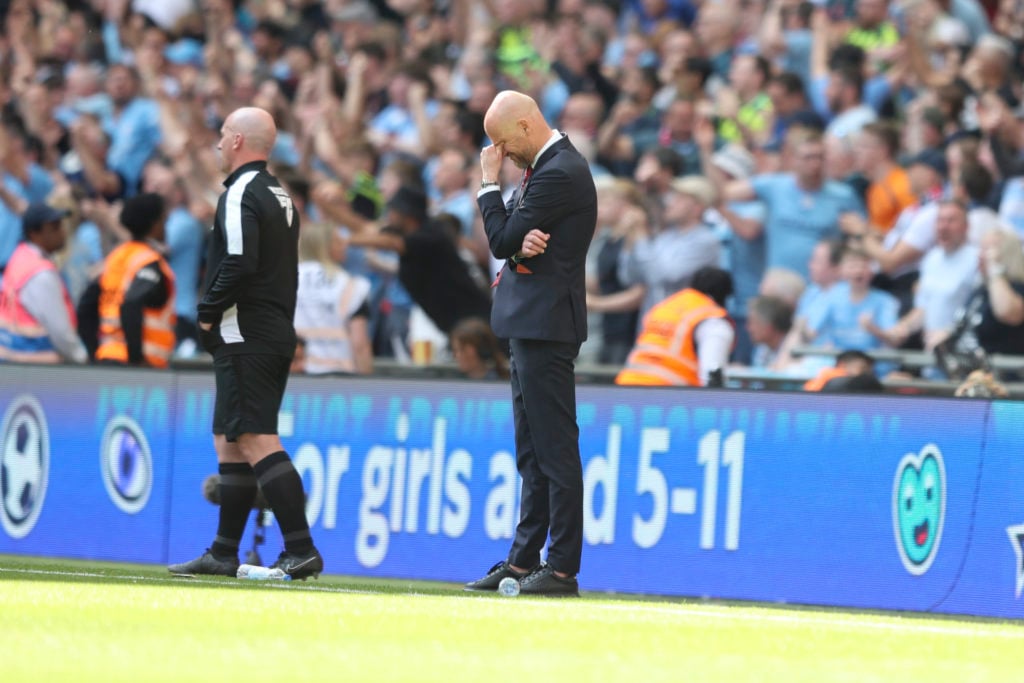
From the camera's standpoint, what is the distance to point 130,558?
1280 centimetres

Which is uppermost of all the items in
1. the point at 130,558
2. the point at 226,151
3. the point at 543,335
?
the point at 226,151

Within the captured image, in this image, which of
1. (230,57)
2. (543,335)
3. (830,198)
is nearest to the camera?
(543,335)

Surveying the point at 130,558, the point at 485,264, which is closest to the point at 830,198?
the point at 485,264

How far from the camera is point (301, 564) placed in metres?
9.78

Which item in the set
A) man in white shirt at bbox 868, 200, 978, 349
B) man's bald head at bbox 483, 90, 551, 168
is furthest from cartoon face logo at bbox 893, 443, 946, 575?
man's bald head at bbox 483, 90, 551, 168

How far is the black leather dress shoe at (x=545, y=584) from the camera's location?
30.1 feet

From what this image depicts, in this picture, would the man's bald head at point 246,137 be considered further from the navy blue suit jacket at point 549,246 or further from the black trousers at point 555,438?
the black trousers at point 555,438

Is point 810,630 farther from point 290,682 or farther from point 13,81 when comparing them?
Answer: point 13,81

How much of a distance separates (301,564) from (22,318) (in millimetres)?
5082

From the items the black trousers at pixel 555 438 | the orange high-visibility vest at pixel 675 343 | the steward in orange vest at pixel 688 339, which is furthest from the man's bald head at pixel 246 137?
the orange high-visibility vest at pixel 675 343

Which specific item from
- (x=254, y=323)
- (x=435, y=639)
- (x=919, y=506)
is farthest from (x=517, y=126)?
(x=919, y=506)

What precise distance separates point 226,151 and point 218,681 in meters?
4.55

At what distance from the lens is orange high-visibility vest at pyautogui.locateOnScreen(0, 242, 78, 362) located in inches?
546

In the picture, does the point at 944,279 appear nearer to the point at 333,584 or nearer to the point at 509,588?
the point at 333,584
